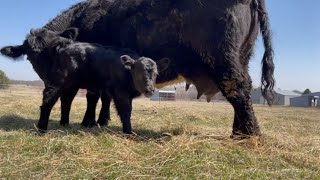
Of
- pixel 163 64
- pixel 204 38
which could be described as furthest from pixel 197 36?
pixel 163 64

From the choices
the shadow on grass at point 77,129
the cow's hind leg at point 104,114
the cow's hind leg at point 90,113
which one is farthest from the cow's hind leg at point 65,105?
the cow's hind leg at point 104,114

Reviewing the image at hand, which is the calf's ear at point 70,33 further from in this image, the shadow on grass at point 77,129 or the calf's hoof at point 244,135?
the calf's hoof at point 244,135

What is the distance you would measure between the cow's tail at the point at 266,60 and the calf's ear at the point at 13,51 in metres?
4.58

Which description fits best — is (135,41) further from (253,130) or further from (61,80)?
(253,130)

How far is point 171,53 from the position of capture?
699cm

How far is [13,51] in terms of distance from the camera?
26.0 feet

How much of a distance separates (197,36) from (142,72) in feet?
3.88

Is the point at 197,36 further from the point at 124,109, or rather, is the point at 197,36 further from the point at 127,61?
the point at 124,109

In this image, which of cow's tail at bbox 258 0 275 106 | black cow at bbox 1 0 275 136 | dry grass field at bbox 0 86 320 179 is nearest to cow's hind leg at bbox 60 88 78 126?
black cow at bbox 1 0 275 136

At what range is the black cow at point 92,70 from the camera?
20.3 feet

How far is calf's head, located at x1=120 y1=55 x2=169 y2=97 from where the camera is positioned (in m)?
6.03

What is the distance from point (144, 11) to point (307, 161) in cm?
386

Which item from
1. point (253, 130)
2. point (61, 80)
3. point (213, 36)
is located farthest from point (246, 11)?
point (61, 80)

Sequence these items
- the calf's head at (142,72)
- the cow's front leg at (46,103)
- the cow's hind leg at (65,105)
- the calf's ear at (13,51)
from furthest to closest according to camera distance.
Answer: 1. the calf's ear at (13,51)
2. the cow's hind leg at (65,105)
3. the cow's front leg at (46,103)
4. the calf's head at (142,72)
